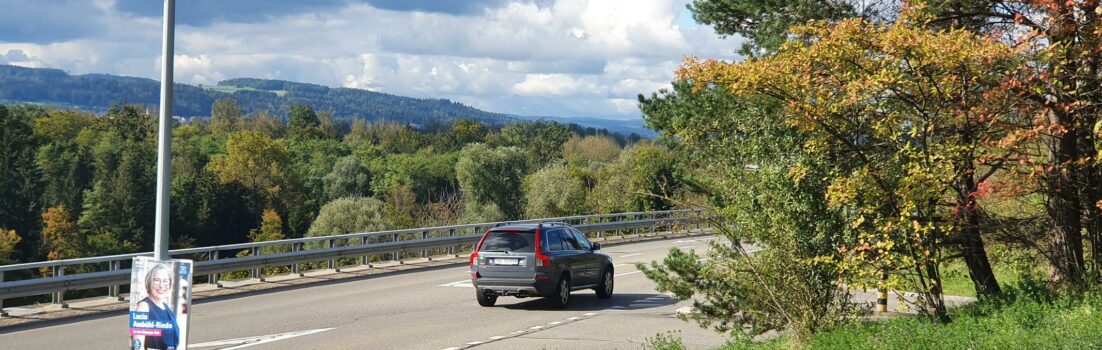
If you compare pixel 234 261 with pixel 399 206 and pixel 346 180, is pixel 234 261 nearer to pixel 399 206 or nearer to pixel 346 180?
pixel 399 206

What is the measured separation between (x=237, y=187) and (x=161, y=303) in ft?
305

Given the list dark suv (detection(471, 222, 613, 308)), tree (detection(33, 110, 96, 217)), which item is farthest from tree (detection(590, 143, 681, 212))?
tree (detection(33, 110, 96, 217))

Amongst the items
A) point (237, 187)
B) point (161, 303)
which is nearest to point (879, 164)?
point (161, 303)

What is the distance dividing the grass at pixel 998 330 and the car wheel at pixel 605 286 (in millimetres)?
8263

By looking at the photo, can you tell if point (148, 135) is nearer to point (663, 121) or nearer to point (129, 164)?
point (129, 164)

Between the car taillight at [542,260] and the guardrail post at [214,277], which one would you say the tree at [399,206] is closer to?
the guardrail post at [214,277]

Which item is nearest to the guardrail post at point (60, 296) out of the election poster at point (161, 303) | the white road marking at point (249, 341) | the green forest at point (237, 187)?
the white road marking at point (249, 341)

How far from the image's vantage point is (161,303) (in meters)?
8.85

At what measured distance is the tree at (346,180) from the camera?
11238 cm

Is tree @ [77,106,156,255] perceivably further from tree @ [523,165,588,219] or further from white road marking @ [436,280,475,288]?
white road marking @ [436,280,475,288]

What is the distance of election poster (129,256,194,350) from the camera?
877 cm

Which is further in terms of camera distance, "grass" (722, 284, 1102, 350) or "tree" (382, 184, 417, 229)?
"tree" (382, 184, 417, 229)

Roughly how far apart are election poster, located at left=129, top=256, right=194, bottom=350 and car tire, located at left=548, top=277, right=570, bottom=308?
1113cm

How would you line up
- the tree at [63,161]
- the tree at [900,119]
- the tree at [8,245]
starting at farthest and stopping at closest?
the tree at [63,161]
the tree at [8,245]
the tree at [900,119]
